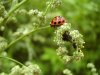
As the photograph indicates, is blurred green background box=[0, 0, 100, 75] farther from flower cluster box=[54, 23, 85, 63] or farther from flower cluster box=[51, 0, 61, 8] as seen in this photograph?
flower cluster box=[54, 23, 85, 63]

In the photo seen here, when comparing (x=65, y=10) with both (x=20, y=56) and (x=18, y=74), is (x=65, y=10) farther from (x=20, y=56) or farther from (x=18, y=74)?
(x=18, y=74)

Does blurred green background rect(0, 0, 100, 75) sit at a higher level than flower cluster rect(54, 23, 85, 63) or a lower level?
higher

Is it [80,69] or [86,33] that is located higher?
[86,33]

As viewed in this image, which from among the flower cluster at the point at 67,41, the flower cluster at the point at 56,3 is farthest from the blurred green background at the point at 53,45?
the flower cluster at the point at 67,41

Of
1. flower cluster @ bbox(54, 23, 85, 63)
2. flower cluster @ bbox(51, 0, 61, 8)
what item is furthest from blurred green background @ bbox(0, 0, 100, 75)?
flower cluster @ bbox(54, 23, 85, 63)

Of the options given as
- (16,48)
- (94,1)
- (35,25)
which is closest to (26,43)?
(16,48)

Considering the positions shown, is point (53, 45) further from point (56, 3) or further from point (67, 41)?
point (67, 41)

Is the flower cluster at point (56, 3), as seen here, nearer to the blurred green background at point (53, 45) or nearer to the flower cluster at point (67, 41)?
the flower cluster at point (67, 41)

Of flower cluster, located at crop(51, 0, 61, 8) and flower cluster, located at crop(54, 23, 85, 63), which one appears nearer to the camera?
flower cluster, located at crop(54, 23, 85, 63)
